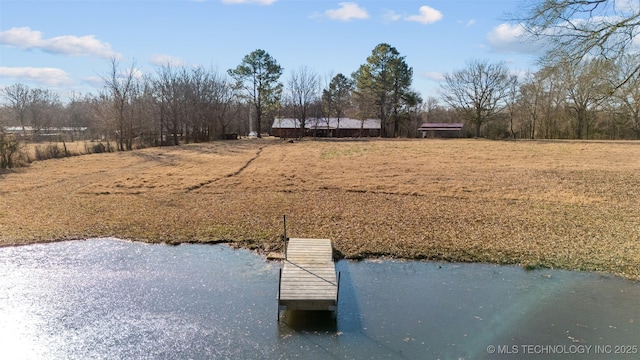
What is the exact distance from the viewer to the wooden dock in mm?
7031

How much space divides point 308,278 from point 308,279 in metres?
0.04

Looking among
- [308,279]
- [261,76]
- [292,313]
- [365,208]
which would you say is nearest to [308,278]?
[308,279]

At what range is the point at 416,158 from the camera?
28.4 meters

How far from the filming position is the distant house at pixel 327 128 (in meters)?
62.0

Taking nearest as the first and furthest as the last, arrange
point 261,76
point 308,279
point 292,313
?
point 292,313 → point 308,279 → point 261,76

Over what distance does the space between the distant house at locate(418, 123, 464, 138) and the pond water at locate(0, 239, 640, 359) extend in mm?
52790

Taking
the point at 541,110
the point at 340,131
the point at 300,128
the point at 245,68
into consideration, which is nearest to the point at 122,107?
the point at 245,68

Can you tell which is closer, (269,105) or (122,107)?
(122,107)

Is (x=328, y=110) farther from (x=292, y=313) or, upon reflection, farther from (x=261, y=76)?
(x=292, y=313)

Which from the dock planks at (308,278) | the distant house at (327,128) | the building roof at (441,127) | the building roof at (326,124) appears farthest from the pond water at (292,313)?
the building roof at (441,127)

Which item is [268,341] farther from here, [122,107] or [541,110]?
[541,110]

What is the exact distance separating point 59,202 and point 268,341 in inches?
478

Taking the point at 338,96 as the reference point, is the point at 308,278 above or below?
below

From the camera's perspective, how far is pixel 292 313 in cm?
736
